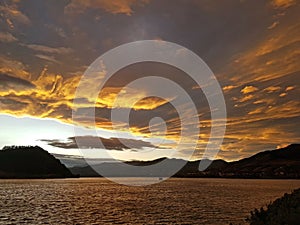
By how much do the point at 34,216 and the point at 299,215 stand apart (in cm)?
4823

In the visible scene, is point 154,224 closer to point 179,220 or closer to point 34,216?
point 179,220

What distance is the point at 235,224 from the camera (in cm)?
4597

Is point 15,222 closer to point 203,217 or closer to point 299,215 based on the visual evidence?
point 203,217

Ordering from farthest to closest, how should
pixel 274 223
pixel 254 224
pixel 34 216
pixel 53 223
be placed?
1. pixel 34 216
2. pixel 53 223
3. pixel 254 224
4. pixel 274 223

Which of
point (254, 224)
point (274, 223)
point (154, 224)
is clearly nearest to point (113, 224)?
point (154, 224)

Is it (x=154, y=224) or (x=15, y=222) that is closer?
(x=154, y=224)

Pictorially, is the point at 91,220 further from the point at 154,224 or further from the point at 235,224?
the point at 235,224

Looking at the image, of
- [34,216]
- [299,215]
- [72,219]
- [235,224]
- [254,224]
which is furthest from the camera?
[34,216]

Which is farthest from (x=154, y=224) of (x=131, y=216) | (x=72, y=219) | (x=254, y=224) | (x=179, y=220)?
(x=254, y=224)

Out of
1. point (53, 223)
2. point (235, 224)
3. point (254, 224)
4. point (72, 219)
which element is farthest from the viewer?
point (72, 219)

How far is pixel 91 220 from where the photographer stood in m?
52.7

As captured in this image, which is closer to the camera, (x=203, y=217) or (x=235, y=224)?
(x=235, y=224)

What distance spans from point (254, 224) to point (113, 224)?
2306 cm

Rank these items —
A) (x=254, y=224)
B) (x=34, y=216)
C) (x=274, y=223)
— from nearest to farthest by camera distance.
→ 1. (x=274, y=223)
2. (x=254, y=224)
3. (x=34, y=216)
